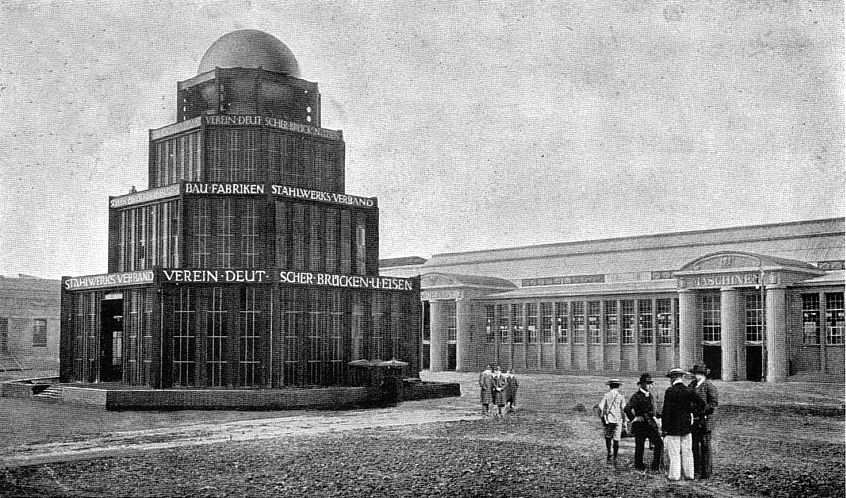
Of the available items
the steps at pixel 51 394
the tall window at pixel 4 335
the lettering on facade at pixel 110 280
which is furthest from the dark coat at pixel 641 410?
the tall window at pixel 4 335

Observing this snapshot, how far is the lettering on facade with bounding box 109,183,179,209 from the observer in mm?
31688

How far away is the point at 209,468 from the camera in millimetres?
17062

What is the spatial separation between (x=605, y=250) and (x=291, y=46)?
1039 centimetres

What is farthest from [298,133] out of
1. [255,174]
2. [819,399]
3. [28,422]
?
[819,399]

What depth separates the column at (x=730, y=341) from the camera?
70.6ft

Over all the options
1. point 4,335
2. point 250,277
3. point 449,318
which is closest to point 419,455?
point 250,277

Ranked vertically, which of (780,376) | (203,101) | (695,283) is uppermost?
(203,101)

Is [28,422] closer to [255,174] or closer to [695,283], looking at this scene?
[255,174]

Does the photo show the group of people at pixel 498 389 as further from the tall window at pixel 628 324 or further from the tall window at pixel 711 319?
the tall window at pixel 711 319

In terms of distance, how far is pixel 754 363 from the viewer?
21.0 metres

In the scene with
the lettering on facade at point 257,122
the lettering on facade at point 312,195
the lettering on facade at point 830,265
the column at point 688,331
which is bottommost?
the column at point 688,331

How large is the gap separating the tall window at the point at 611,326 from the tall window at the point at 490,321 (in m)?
10.2

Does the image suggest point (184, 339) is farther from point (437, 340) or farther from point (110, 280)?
point (437, 340)

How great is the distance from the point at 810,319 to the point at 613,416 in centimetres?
571
